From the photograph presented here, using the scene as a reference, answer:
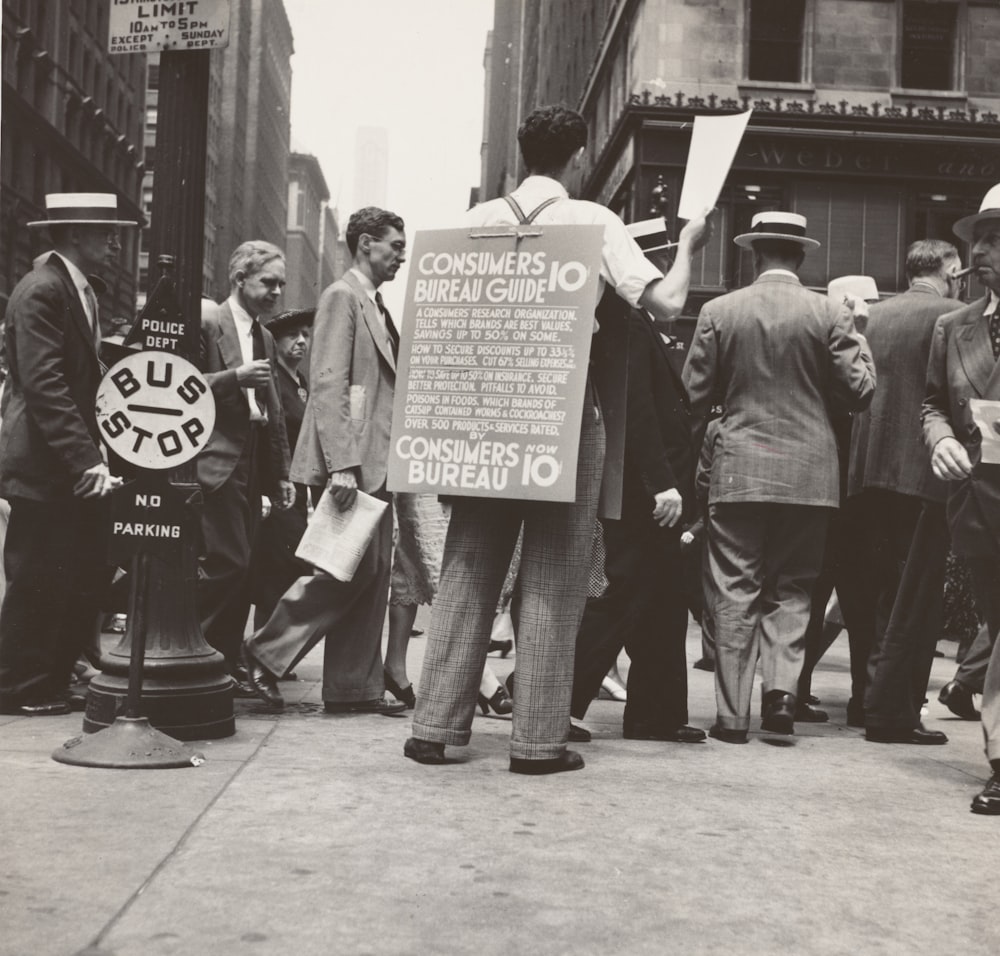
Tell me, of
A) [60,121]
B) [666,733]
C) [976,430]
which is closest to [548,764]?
[666,733]

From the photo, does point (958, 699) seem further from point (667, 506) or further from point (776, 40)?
point (776, 40)

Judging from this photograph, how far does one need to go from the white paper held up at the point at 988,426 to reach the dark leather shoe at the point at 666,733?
1694mm

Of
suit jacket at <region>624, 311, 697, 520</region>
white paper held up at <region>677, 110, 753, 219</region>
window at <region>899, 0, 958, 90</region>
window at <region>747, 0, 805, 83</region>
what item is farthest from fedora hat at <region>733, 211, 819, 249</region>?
window at <region>899, 0, 958, 90</region>

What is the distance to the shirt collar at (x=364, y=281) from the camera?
6512 mm

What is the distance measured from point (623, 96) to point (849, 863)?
28.3m

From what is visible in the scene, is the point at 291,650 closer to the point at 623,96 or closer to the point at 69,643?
the point at 69,643

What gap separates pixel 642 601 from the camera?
19.1 ft

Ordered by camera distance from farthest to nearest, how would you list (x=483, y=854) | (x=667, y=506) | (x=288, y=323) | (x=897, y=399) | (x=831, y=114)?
(x=831, y=114)
(x=288, y=323)
(x=897, y=399)
(x=667, y=506)
(x=483, y=854)

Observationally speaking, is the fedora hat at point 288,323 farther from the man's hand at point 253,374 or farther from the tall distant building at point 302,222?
the tall distant building at point 302,222

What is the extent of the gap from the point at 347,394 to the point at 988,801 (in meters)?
3.06

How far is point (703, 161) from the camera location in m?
5.05

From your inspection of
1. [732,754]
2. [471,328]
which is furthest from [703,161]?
[732,754]

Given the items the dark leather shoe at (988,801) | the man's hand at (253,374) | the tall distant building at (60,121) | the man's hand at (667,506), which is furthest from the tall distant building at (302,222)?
the dark leather shoe at (988,801)

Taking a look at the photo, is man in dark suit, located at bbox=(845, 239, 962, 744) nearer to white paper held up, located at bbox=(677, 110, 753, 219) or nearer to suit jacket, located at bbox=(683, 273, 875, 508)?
suit jacket, located at bbox=(683, 273, 875, 508)
